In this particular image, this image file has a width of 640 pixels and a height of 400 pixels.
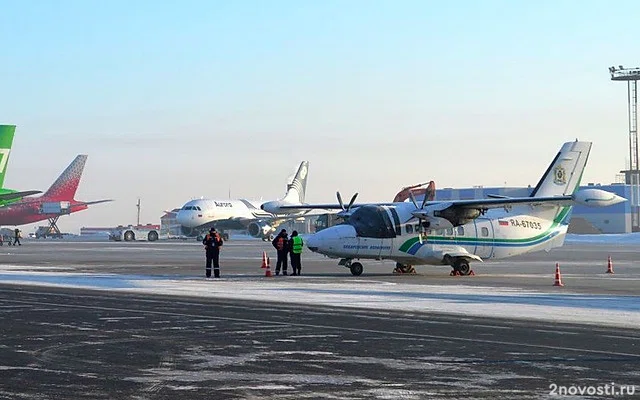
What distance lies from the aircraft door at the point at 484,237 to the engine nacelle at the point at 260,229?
54515 mm

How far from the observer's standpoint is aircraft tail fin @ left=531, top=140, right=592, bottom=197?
3866 centimetres

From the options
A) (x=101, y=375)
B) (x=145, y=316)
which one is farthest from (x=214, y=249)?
(x=101, y=375)

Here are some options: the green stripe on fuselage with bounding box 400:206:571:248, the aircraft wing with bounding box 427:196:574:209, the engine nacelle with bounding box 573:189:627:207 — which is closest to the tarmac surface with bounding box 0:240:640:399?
the engine nacelle with bounding box 573:189:627:207

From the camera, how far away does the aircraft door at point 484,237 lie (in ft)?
122

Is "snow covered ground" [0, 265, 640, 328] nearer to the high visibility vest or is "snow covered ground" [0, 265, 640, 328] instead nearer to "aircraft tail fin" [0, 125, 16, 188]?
the high visibility vest

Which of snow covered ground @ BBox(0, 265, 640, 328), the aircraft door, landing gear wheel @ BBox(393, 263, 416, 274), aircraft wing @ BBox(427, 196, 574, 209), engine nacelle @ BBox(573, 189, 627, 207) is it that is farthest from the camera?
landing gear wheel @ BBox(393, 263, 416, 274)

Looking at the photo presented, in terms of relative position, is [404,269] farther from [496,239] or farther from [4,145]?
[4,145]

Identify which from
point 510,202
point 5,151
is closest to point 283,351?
point 510,202

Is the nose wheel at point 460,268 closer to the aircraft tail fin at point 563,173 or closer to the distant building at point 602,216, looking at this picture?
the aircraft tail fin at point 563,173

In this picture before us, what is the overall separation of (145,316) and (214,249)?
14965 millimetres

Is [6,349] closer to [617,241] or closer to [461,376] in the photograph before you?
[461,376]

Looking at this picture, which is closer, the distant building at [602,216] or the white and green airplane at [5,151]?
the white and green airplane at [5,151]

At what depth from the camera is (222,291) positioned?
91.2 feet

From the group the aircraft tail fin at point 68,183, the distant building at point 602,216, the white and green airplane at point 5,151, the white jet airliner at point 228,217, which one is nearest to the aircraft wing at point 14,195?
the white and green airplane at point 5,151
